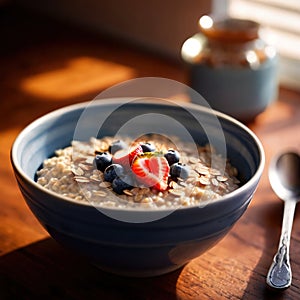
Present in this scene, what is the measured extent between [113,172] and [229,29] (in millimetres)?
594

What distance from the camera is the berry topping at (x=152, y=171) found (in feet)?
2.51

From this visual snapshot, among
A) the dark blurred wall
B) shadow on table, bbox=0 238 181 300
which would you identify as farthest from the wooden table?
the dark blurred wall

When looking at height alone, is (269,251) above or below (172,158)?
below

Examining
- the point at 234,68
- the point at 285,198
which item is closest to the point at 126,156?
the point at 285,198

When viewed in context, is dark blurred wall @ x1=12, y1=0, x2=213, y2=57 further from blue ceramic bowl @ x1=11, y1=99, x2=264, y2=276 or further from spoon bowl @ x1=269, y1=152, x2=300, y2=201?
blue ceramic bowl @ x1=11, y1=99, x2=264, y2=276

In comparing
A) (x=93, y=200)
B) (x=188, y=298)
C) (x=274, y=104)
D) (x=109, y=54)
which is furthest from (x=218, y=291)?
(x=109, y=54)

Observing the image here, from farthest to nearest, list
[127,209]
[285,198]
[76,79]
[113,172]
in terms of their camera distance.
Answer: [76,79] < [285,198] < [113,172] < [127,209]

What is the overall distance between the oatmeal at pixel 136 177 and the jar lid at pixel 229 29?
0.43 meters

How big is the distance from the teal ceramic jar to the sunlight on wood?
274 mm

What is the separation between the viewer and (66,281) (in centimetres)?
79

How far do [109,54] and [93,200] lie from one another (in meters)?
0.95

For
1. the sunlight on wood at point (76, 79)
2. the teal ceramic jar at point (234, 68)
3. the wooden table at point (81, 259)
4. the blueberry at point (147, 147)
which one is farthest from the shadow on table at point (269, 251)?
the sunlight on wood at point (76, 79)

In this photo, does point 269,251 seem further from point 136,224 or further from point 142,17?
point 142,17

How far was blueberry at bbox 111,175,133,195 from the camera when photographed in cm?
76
